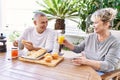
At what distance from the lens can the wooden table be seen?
1.42m

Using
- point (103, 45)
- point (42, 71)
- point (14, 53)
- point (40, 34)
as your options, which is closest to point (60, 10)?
point (40, 34)

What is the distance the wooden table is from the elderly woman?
0.15 metres

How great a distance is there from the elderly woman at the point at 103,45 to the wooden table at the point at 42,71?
148mm


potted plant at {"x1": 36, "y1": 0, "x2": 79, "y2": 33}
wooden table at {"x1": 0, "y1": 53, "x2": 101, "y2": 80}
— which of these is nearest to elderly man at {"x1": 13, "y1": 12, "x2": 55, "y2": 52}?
wooden table at {"x1": 0, "y1": 53, "x2": 101, "y2": 80}

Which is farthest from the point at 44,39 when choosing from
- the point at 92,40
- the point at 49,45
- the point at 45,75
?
the point at 45,75

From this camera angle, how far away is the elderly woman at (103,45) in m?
1.83

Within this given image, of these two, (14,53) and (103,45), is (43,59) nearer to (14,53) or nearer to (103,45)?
(14,53)

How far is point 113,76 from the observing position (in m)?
1.77

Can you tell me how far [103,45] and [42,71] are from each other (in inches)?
30.3

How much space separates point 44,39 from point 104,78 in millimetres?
1000

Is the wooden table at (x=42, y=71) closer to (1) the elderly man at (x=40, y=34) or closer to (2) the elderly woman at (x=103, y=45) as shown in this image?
(2) the elderly woman at (x=103, y=45)

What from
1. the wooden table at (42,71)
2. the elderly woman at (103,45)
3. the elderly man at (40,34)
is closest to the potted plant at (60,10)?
the elderly man at (40,34)

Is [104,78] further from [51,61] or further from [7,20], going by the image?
[7,20]

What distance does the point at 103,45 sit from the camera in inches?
78.4
